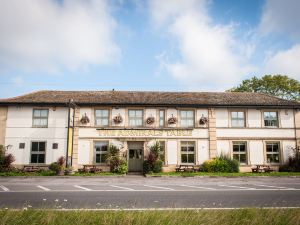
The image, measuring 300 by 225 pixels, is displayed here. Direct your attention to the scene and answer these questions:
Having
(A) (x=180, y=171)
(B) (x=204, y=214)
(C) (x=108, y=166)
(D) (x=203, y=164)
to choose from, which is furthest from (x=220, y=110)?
(B) (x=204, y=214)

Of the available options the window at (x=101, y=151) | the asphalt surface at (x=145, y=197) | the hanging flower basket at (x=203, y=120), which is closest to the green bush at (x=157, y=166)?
the window at (x=101, y=151)

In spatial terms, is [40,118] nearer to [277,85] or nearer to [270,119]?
[270,119]

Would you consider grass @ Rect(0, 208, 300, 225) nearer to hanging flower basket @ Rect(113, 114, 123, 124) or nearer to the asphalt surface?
the asphalt surface

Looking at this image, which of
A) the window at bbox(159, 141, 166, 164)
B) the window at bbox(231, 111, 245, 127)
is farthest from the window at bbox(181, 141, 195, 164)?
the window at bbox(231, 111, 245, 127)

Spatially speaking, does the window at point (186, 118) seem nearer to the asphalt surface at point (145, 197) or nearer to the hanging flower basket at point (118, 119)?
the hanging flower basket at point (118, 119)

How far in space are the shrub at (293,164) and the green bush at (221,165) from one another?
431cm

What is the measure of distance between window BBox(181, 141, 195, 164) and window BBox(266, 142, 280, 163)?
6677 millimetres

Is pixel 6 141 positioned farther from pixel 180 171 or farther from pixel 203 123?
pixel 203 123

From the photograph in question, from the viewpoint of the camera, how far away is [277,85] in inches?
1528

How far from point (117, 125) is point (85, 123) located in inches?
108

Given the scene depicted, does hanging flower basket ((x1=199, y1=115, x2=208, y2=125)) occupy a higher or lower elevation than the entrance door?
higher

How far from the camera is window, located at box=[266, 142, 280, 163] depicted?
81.6ft

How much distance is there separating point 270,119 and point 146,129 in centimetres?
1129

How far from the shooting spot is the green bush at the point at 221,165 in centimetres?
2316
